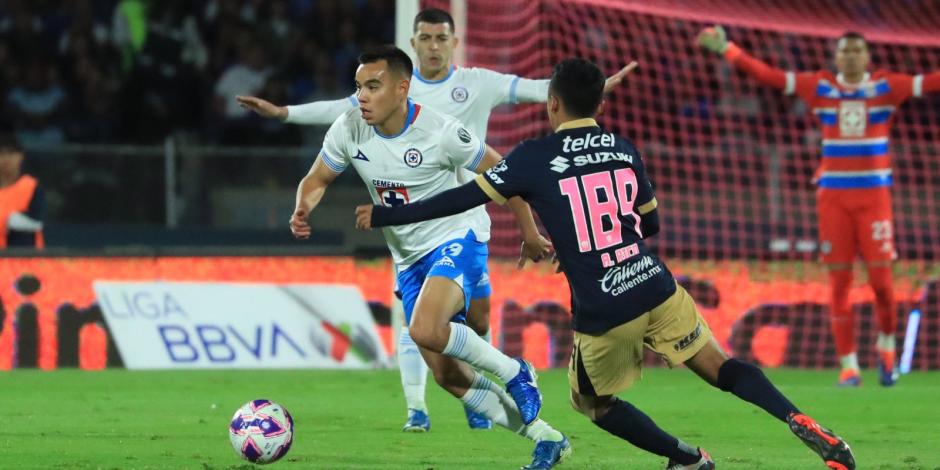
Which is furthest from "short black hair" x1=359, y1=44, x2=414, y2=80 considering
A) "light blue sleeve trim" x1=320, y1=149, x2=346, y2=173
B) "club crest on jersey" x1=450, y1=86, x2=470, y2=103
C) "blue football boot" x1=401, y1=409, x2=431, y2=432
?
"blue football boot" x1=401, y1=409, x2=431, y2=432

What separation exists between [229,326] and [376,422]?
4.06 m

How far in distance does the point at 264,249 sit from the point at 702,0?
469cm

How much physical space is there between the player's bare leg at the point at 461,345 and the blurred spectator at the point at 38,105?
10.4 m

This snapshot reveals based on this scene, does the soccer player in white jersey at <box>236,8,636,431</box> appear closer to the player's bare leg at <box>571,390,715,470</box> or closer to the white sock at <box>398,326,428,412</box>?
the white sock at <box>398,326,428,412</box>

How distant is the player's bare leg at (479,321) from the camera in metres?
8.12

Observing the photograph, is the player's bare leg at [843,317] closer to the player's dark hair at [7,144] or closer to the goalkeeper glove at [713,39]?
the goalkeeper glove at [713,39]

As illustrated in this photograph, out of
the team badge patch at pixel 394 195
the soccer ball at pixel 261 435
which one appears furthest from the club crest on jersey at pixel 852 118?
the soccer ball at pixel 261 435

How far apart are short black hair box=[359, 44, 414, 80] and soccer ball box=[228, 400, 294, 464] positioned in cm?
166

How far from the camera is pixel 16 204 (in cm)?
1284

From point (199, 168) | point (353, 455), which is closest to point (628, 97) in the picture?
point (199, 168)

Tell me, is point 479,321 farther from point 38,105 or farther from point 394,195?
point 38,105

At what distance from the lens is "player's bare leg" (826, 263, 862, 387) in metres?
11.2

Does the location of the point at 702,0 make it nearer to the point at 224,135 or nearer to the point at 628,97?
the point at 628,97

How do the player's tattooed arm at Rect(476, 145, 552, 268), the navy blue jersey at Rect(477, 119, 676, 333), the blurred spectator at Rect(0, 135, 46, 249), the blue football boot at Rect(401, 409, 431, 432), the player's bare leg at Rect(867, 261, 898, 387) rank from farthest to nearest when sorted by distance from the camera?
the blurred spectator at Rect(0, 135, 46, 249) < the player's bare leg at Rect(867, 261, 898, 387) < the blue football boot at Rect(401, 409, 431, 432) < the player's tattooed arm at Rect(476, 145, 552, 268) < the navy blue jersey at Rect(477, 119, 676, 333)
